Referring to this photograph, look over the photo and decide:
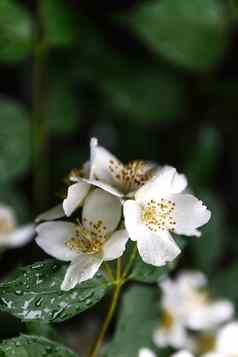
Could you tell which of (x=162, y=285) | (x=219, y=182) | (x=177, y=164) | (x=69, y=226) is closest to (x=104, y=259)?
(x=69, y=226)

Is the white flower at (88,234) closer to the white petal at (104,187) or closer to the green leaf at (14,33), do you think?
the white petal at (104,187)

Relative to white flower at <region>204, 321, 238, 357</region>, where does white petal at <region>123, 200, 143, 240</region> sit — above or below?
above

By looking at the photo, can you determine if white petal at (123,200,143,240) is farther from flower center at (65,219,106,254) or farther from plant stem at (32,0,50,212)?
plant stem at (32,0,50,212)

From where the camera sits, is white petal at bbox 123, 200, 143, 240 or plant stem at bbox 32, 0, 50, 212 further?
plant stem at bbox 32, 0, 50, 212

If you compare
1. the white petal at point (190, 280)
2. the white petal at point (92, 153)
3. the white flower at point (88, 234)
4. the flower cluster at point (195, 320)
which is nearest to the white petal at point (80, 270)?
the white flower at point (88, 234)

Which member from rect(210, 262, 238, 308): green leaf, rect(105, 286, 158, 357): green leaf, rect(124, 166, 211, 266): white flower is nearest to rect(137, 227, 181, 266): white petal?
rect(124, 166, 211, 266): white flower
